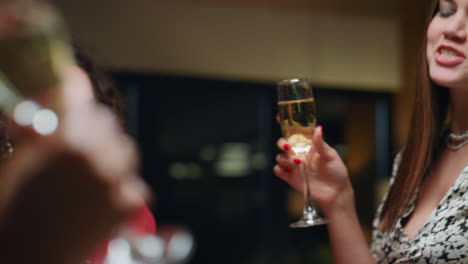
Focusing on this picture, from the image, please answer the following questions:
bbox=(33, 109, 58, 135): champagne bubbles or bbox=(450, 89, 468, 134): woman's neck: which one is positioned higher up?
bbox=(33, 109, 58, 135): champagne bubbles

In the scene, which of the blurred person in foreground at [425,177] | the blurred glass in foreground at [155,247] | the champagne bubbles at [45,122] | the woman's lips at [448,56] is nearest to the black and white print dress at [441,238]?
the blurred person in foreground at [425,177]

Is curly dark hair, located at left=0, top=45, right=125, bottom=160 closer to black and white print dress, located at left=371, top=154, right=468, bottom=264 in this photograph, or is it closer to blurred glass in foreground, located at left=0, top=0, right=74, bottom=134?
black and white print dress, located at left=371, top=154, right=468, bottom=264

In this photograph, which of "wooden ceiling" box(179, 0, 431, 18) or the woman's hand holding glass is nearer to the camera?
the woman's hand holding glass

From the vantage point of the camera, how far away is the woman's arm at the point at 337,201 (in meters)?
1.19

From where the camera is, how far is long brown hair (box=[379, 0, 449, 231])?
1.34 meters

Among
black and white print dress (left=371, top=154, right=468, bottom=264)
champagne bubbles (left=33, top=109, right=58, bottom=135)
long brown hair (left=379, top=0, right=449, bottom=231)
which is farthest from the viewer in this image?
long brown hair (left=379, top=0, right=449, bottom=231)

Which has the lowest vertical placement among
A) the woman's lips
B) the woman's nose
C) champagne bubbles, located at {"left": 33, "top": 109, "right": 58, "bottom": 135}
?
the woman's lips

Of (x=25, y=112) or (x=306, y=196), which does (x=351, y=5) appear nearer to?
(x=306, y=196)

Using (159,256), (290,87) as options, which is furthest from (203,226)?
(159,256)

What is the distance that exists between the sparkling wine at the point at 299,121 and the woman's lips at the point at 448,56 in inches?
13.0

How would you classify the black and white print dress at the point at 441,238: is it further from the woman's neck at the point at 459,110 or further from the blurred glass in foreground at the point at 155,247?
the blurred glass in foreground at the point at 155,247

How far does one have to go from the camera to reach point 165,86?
4.06 metres

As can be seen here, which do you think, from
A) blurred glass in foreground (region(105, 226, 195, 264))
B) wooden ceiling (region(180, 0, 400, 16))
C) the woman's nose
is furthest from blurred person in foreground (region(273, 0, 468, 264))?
wooden ceiling (region(180, 0, 400, 16))

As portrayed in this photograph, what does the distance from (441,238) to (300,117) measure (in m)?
0.45
